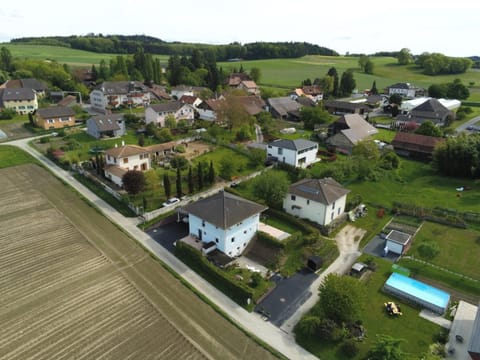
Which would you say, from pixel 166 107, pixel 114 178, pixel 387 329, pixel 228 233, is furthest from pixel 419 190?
pixel 166 107

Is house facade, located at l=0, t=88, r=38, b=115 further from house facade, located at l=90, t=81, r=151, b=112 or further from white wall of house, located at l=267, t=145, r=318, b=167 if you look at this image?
white wall of house, located at l=267, t=145, r=318, b=167

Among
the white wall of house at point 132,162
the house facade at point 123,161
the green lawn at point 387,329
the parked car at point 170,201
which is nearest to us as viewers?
the green lawn at point 387,329

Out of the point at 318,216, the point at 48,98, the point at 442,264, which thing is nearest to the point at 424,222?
the point at 442,264

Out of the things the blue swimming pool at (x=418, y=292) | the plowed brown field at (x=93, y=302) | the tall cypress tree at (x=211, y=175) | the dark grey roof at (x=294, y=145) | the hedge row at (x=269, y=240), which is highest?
the dark grey roof at (x=294, y=145)

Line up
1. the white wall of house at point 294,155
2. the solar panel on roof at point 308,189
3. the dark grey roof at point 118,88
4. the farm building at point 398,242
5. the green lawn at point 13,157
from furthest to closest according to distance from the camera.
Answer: the dark grey roof at point 118,88
the green lawn at point 13,157
the white wall of house at point 294,155
the solar panel on roof at point 308,189
the farm building at point 398,242

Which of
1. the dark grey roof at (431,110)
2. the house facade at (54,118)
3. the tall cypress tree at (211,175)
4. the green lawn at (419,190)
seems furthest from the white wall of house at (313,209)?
the house facade at (54,118)

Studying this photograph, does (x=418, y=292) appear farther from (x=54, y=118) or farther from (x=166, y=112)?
(x=54, y=118)

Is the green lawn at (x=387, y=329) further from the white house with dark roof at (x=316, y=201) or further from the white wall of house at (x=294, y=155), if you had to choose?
the white wall of house at (x=294, y=155)

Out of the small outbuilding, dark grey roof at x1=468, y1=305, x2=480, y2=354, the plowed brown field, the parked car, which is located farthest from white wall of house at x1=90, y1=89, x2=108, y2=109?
dark grey roof at x1=468, y1=305, x2=480, y2=354
